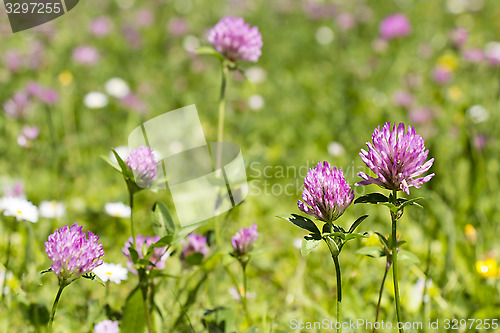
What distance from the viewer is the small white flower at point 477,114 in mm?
2371

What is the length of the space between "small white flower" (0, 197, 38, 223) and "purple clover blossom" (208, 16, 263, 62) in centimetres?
73

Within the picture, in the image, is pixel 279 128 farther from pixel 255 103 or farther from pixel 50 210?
pixel 50 210

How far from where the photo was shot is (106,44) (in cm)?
375

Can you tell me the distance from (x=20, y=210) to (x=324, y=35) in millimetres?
3257

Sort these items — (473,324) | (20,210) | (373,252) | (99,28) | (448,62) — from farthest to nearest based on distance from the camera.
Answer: (99,28), (448,62), (20,210), (473,324), (373,252)

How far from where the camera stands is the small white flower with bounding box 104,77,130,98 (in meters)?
2.90

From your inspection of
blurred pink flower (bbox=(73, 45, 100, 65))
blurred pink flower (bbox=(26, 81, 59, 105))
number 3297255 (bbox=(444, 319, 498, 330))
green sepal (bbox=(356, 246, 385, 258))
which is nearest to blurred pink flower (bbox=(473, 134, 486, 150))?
number 3297255 (bbox=(444, 319, 498, 330))

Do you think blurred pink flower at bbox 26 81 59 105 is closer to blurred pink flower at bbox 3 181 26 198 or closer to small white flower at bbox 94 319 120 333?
blurred pink flower at bbox 3 181 26 198

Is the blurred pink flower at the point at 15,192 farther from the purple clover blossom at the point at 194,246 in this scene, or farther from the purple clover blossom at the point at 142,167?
the purple clover blossom at the point at 142,167

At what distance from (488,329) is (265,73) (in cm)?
249

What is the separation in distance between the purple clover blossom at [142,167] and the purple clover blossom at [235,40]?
0.47 metres

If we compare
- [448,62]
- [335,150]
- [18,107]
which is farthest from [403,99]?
[18,107]

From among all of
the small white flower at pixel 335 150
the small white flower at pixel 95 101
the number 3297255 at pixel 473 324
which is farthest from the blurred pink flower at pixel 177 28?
the number 3297255 at pixel 473 324

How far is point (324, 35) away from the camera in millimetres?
4199
